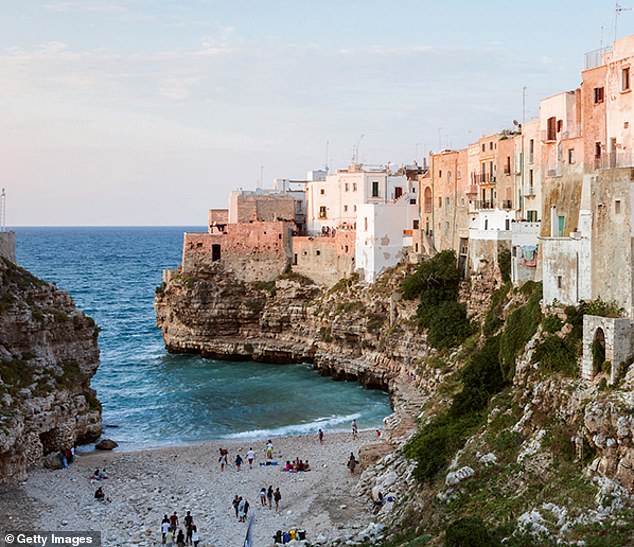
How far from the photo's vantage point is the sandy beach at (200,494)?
108 ft

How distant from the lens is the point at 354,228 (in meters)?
72.4

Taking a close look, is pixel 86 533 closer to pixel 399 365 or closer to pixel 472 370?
pixel 472 370

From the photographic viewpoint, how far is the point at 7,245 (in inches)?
1816

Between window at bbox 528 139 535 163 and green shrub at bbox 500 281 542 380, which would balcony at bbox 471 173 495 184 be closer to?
window at bbox 528 139 535 163

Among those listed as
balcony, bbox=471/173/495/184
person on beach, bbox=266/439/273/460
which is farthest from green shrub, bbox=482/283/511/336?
person on beach, bbox=266/439/273/460

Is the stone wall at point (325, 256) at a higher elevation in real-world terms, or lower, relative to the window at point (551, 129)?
lower

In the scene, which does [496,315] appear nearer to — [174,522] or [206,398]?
[174,522]

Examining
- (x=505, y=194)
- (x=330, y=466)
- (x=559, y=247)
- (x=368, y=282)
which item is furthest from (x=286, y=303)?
(x=559, y=247)

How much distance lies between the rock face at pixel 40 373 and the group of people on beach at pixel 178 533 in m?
7.74

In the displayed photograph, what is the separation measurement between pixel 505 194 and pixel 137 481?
2668 centimetres

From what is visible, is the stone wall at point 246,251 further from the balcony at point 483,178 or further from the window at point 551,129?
the window at point 551,129

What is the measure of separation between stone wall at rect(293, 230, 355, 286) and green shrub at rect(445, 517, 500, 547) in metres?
41.8

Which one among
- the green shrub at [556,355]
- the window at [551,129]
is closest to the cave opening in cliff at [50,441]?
the green shrub at [556,355]

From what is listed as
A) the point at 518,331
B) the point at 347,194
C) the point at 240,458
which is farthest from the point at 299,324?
the point at 518,331
